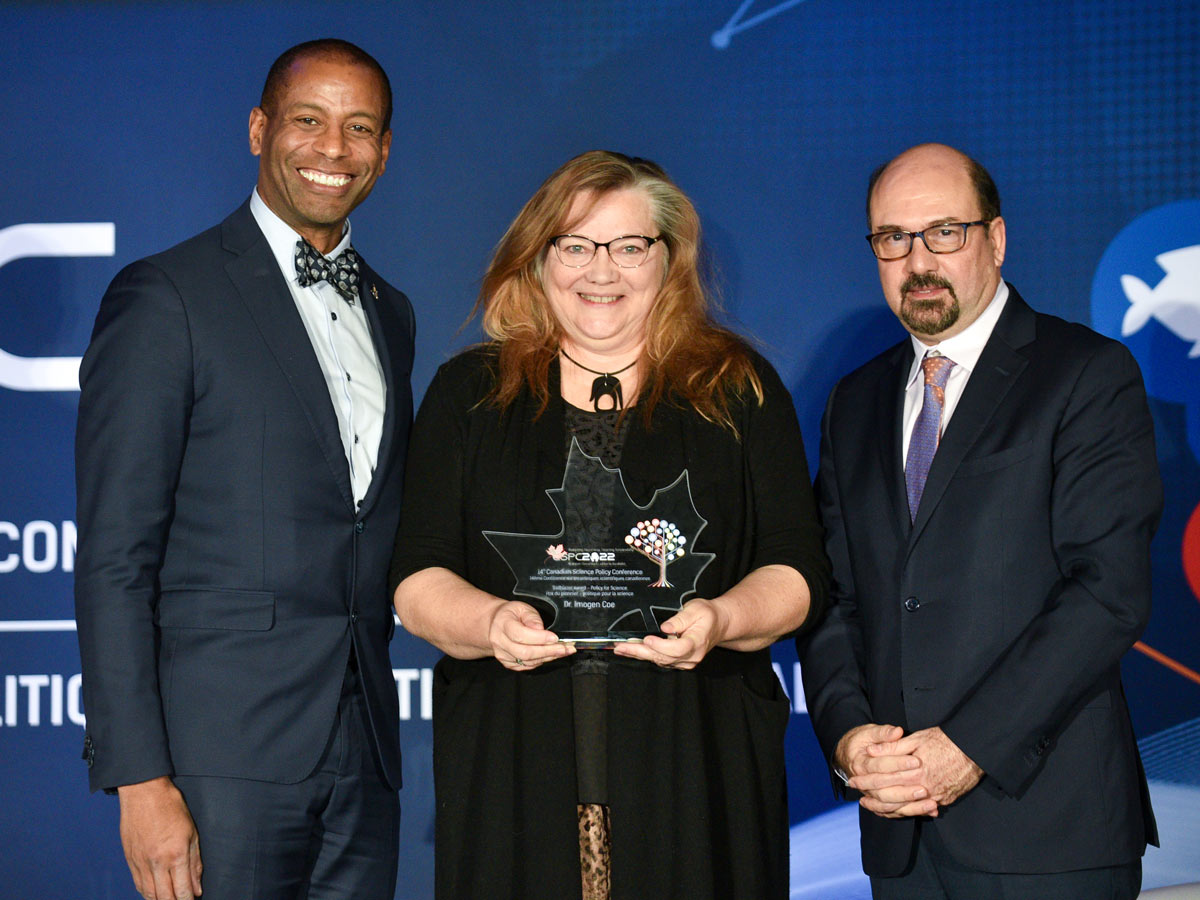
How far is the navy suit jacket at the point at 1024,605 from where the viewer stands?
2.33 metres

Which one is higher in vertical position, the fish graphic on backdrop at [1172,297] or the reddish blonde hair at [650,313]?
the fish graphic on backdrop at [1172,297]

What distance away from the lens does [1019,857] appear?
7.79 ft

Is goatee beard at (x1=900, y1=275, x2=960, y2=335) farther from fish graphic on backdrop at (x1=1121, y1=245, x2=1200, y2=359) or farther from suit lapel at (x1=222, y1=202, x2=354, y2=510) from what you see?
fish graphic on backdrop at (x1=1121, y1=245, x2=1200, y2=359)

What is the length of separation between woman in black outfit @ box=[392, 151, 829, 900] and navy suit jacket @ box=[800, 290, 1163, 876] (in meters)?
0.26

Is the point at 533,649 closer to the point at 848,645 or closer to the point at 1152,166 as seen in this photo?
the point at 848,645

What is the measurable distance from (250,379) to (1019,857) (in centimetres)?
186

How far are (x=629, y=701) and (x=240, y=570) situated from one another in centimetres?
86

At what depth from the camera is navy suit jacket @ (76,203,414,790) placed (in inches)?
91.7

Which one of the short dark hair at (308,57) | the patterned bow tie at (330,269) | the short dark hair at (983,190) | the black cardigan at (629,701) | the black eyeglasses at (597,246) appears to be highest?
the short dark hair at (308,57)

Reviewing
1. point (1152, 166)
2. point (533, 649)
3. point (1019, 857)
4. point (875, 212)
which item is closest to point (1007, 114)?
point (1152, 166)

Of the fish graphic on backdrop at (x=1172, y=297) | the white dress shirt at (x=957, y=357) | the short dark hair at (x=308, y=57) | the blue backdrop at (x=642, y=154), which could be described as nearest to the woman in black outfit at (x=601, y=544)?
the white dress shirt at (x=957, y=357)

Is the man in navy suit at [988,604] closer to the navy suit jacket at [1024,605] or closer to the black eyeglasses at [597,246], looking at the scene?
the navy suit jacket at [1024,605]

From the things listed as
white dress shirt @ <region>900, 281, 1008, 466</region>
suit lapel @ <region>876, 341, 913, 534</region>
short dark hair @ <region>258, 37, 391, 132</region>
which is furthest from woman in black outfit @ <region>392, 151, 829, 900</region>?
short dark hair @ <region>258, 37, 391, 132</region>

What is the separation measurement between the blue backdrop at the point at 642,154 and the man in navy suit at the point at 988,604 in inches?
66.4
